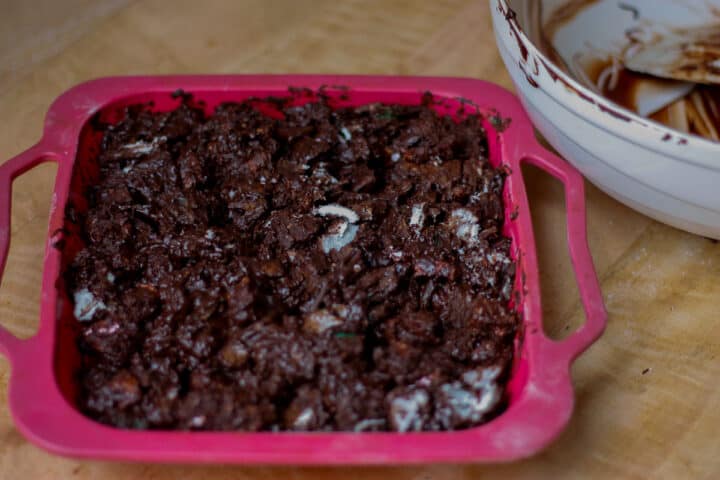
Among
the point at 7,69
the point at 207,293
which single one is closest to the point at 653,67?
the point at 207,293

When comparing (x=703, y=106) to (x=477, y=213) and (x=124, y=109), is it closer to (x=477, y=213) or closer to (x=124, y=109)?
(x=477, y=213)

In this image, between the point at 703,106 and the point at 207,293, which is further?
the point at 703,106

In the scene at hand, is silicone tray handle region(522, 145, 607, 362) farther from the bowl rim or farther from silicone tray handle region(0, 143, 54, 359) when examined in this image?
silicone tray handle region(0, 143, 54, 359)

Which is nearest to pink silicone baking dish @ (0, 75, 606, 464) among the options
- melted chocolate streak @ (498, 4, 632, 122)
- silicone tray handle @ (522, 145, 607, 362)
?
silicone tray handle @ (522, 145, 607, 362)

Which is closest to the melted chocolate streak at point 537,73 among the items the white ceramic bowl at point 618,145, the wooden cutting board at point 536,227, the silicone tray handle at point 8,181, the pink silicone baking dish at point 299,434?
the white ceramic bowl at point 618,145

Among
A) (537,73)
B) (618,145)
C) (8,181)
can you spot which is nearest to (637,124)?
(618,145)

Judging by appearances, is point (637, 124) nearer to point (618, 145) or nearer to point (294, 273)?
point (618, 145)
